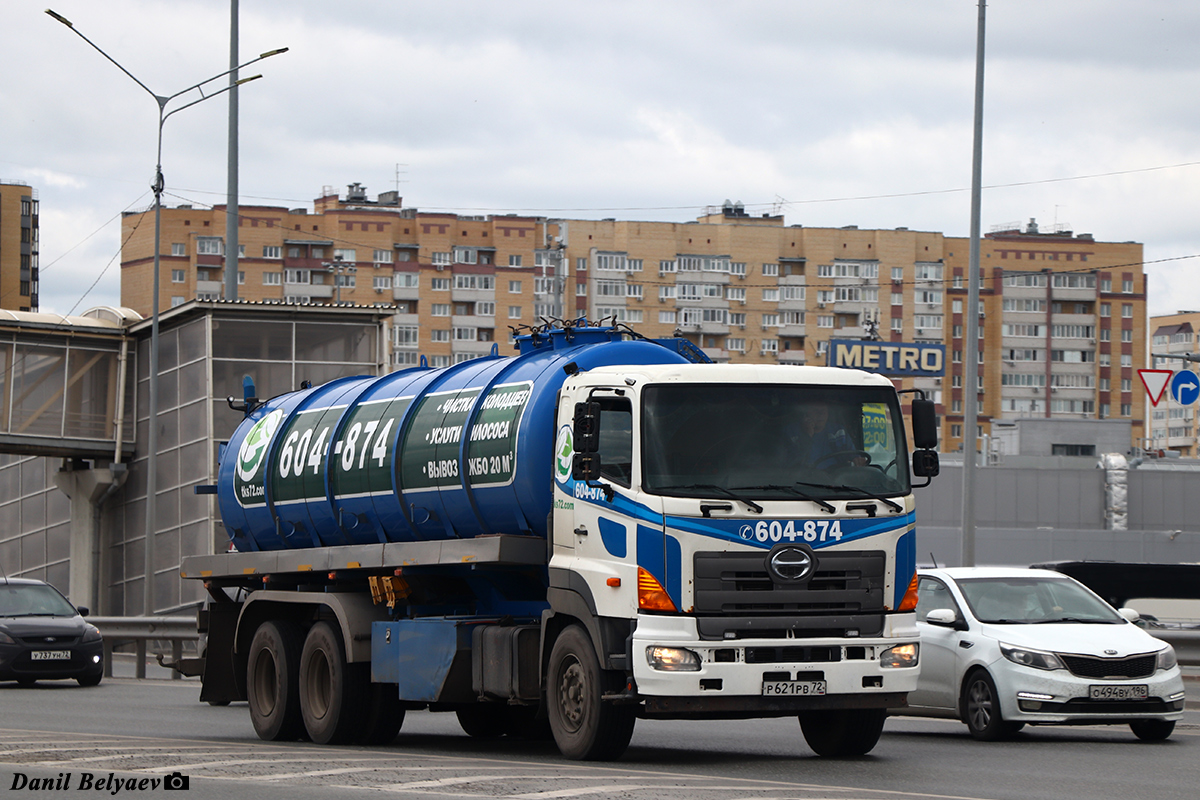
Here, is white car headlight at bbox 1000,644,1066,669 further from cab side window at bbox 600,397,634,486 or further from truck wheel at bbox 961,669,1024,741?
cab side window at bbox 600,397,634,486

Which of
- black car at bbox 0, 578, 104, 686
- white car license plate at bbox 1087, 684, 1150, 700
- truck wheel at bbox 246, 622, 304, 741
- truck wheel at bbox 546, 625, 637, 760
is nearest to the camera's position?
truck wheel at bbox 546, 625, 637, 760

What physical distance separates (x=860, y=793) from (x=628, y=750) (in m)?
3.75

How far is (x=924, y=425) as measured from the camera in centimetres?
1164

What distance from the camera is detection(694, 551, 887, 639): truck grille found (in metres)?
10.9

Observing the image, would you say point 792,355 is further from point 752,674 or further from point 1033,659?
point 752,674

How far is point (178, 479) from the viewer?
3841cm

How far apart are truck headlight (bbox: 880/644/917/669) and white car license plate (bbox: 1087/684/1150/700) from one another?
9.82 feet

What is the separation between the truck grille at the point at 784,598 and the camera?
10852 mm

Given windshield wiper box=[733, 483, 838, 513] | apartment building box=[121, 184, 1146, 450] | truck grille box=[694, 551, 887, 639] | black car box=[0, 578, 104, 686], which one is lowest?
black car box=[0, 578, 104, 686]

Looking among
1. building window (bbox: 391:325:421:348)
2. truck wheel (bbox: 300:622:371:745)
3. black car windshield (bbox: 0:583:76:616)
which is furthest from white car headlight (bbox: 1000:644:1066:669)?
building window (bbox: 391:325:421:348)

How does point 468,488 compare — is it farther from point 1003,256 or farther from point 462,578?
point 1003,256

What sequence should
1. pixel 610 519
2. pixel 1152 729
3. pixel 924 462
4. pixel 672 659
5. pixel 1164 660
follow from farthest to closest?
1. pixel 1152 729
2. pixel 1164 660
3. pixel 924 462
4. pixel 610 519
5. pixel 672 659

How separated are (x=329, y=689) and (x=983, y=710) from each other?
211 inches

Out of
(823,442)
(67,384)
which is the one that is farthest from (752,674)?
(67,384)
